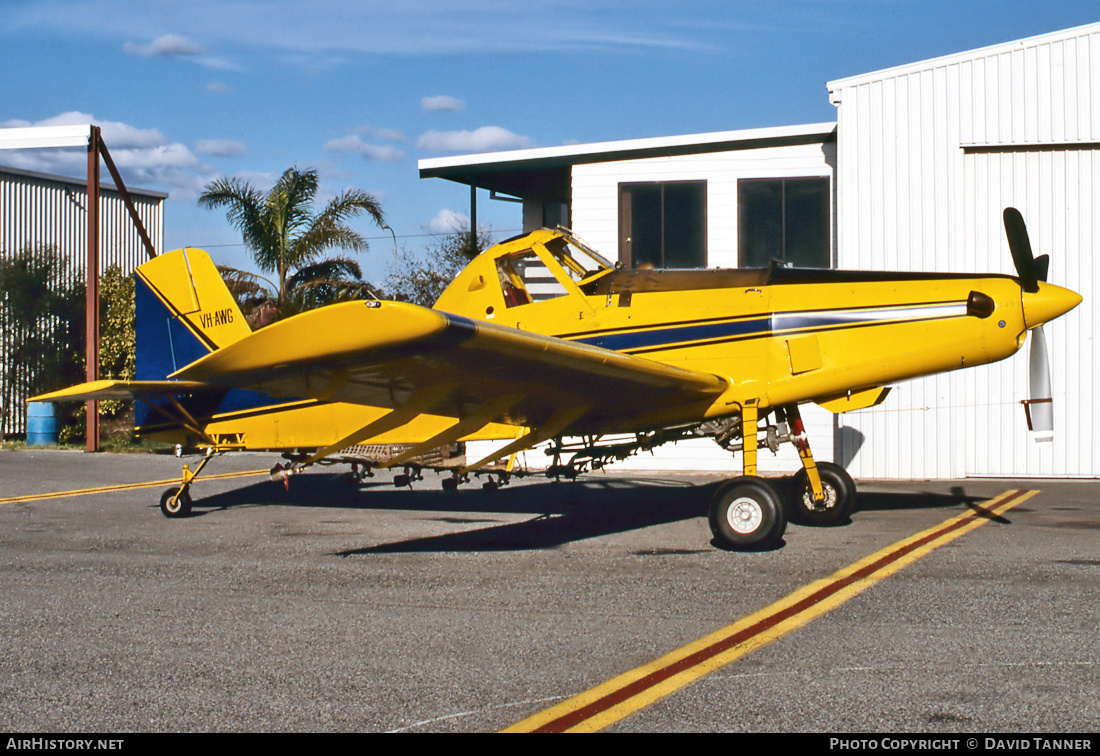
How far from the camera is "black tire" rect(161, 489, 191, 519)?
10031mm

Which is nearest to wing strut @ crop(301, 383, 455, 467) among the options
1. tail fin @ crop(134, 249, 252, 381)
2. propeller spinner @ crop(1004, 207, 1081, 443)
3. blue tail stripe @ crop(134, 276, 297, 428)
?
blue tail stripe @ crop(134, 276, 297, 428)

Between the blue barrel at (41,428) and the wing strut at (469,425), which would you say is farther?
the blue barrel at (41,428)

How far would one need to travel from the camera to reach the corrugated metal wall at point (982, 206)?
1295cm

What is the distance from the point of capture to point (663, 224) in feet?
49.5

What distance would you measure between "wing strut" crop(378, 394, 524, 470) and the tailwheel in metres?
3.18

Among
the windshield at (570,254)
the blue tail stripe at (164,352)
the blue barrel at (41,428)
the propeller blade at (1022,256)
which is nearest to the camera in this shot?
the propeller blade at (1022,256)

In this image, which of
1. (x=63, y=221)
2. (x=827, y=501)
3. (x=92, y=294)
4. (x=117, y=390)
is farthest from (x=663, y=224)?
(x=63, y=221)

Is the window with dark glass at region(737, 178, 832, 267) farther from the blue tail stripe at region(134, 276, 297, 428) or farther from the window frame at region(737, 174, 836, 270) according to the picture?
the blue tail stripe at region(134, 276, 297, 428)

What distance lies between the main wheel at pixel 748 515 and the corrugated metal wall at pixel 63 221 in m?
20.4

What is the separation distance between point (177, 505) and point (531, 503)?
3838 millimetres

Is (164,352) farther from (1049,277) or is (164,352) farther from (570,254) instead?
(1049,277)

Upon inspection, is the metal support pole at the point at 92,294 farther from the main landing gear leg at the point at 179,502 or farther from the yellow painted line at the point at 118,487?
the main landing gear leg at the point at 179,502

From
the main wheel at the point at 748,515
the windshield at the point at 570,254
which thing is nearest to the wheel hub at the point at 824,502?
the main wheel at the point at 748,515
